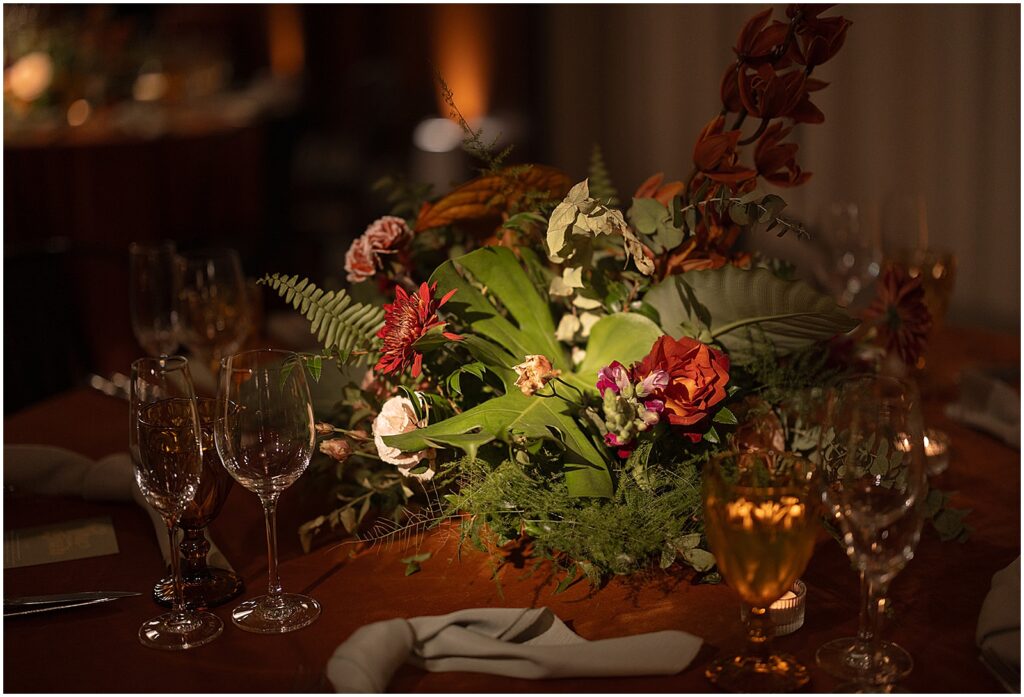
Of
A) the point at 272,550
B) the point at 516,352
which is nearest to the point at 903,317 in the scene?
the point at 516,352

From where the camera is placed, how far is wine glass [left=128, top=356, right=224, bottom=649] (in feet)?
3.28

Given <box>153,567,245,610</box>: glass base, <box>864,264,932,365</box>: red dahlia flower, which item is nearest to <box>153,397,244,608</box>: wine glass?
<box>153,567,245,610</box>: glass base

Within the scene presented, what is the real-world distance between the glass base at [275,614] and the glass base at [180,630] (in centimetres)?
3

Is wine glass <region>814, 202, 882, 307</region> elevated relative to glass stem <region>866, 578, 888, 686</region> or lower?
elevated

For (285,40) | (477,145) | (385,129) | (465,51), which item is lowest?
(385,129)

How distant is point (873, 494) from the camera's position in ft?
2.86

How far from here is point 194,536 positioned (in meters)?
1.11

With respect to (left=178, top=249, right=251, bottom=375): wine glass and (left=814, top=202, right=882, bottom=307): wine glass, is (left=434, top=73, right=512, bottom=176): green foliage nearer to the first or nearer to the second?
(left=178, top=249, right=251, bottom=375): wine glass

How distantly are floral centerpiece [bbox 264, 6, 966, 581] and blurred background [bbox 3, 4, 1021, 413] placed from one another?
173mm

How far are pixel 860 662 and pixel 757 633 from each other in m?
0.09

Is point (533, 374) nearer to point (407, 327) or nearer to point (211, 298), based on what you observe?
point (407, 327)

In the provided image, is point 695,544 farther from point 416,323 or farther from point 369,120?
Answer: point 369,120

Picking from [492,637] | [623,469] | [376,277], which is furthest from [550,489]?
[376,277]

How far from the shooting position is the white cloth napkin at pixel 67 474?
132cm
